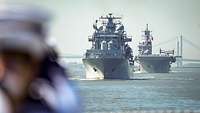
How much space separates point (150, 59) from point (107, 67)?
64.6 m

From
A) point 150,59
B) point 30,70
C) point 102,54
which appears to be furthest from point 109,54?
point 30,70

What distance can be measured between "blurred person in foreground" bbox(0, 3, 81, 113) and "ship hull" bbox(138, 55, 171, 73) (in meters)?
176

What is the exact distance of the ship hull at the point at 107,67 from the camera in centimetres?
11875

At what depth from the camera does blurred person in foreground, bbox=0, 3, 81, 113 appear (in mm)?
4293

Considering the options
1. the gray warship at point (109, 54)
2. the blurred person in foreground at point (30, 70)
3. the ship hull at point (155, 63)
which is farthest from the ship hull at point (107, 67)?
the blurred person in foreground at point (30, 70)

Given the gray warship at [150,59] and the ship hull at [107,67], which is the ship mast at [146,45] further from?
the ship hull at [107,67]

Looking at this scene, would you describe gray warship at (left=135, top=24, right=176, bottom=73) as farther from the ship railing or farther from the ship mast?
the ship railing

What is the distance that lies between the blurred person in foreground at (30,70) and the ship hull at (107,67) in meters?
112

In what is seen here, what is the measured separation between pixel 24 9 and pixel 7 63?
2.25 ft

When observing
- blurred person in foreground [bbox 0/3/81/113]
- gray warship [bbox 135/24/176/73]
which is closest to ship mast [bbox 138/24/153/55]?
gray warship [bbox 135/24/176/73]

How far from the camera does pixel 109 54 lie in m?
124

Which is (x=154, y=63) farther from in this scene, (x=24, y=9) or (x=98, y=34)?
(x=24, y=9)

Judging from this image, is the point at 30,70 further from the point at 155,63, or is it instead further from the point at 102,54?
the point at 155,63

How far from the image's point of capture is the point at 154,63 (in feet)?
599
